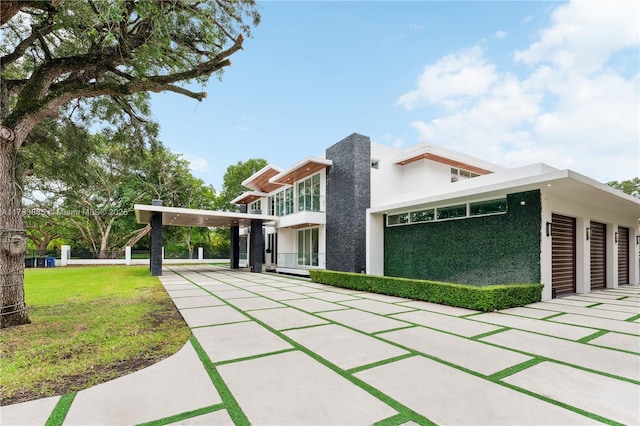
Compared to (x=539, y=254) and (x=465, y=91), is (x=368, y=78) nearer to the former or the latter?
(x=465, y=91)

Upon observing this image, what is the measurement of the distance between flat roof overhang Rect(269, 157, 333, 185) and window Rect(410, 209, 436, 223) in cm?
555

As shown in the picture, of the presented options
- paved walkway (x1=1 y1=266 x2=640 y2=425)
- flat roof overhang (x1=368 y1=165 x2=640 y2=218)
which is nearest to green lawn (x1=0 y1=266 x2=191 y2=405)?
paved walkway (x1=1 y1=266 x2=640 y2=425)

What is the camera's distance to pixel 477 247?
9.41 metres

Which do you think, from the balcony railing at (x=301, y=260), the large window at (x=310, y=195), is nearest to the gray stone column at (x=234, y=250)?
the balcony railing at (x=301, y=260)

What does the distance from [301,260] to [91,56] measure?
13503 mm

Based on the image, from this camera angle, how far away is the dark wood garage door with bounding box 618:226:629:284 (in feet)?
40.9

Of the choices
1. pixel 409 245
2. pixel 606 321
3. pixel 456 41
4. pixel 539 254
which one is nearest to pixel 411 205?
pixel 409 245

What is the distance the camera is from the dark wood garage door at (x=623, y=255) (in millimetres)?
12470

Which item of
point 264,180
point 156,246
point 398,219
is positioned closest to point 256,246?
point 156,246

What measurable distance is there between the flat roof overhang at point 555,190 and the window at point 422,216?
231 millimetres

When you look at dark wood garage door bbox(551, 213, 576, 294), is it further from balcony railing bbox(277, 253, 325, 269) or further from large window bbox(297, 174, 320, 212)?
large window bbox(297, 174, 320, 212)

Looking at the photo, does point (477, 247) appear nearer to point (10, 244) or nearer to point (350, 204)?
point (350, 204)

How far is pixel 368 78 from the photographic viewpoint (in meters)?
14.3

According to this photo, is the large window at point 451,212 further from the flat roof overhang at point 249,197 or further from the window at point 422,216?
the flat roof overhang at point 249,197
